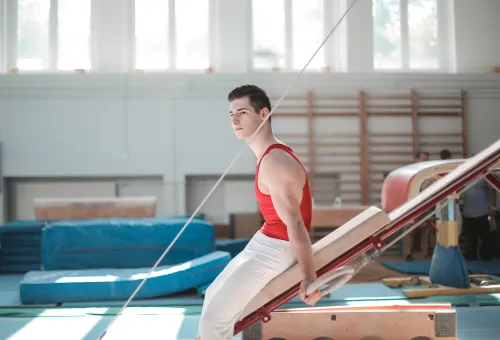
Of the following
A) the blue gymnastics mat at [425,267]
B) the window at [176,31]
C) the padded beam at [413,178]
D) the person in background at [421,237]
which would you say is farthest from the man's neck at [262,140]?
the window at [176,31]

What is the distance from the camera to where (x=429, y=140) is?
8.66m

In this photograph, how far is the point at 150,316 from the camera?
3.94 meters

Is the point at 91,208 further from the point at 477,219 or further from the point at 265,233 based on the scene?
the point at 477,219

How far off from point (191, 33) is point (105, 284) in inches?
223

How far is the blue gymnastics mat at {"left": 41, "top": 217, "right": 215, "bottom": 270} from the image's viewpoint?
5.36m

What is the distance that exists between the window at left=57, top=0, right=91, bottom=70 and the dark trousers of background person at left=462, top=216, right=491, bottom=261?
6.87 m

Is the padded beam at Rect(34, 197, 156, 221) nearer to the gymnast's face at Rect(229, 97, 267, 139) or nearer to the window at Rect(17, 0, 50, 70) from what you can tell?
the window at Rect(17, 0, 50, 70)

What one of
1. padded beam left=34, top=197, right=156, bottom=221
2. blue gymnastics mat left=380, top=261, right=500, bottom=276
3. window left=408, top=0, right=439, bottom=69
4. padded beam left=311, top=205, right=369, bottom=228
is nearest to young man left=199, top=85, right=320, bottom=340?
padded beam left=311, top=205, right=369, bottom=228

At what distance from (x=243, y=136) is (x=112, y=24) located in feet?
23.8

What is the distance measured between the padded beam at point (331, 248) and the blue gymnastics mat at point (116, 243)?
3.30 meters

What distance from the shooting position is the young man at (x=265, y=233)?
1948 mm

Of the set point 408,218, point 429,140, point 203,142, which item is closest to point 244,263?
point 408,218

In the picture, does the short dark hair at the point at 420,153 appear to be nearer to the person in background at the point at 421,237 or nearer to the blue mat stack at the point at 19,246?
the person in background at the point at 421,237

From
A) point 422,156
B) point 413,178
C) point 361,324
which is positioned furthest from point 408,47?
point 361,324
